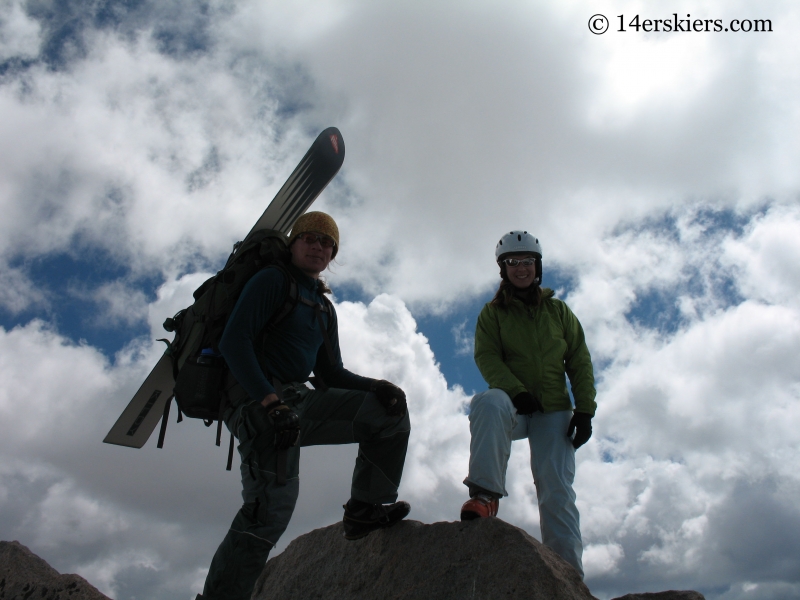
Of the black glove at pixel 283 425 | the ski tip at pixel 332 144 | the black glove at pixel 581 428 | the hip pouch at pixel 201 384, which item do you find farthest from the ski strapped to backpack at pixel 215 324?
the ski tip at pixel 332 144

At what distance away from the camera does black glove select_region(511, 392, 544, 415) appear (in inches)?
203

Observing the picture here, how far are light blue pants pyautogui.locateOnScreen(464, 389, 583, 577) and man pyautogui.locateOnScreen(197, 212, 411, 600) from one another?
0.70m

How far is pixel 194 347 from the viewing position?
512 centimetres

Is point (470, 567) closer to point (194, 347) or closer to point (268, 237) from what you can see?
point (194, 347)

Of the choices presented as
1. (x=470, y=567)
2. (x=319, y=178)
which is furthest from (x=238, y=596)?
(x=319, y=178)

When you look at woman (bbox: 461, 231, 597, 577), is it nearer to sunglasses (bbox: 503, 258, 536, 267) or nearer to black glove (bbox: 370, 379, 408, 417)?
sunglasses (bbox: 503, 258, 536, 267)

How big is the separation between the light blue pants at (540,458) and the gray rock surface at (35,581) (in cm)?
721

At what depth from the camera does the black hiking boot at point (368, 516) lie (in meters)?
5.30

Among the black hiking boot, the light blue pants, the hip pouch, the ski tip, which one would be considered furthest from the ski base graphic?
the light blue pants

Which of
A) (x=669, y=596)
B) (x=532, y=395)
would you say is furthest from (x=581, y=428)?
(x=669, y=596)

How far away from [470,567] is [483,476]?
74 cm

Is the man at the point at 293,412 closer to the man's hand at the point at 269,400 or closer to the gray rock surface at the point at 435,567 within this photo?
the man's hand at the point at 269,400

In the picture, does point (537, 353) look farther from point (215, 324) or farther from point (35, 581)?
point (35, 581)

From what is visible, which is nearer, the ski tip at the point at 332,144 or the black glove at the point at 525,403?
the black glove at the point at 525,403
